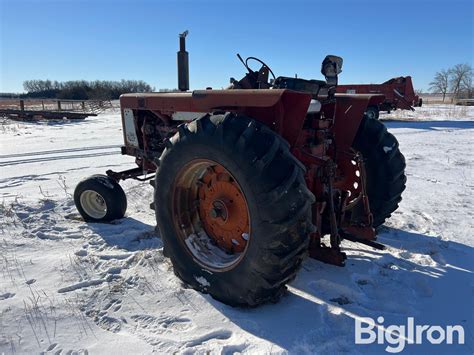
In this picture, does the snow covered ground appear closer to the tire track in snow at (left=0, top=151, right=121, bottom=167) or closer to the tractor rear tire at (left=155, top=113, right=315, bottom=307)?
the tractor rear tire at (left=155, top=113, right=315, bottom=307)

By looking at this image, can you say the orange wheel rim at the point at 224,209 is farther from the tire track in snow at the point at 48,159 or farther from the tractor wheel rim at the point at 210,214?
the tire track in snow at the point at 48,159

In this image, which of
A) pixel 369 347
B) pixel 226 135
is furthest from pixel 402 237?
pixel 226 135

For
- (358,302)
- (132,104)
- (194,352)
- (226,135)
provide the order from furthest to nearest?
1. (132,104)
2. (358,302)
3. (226,135)
4. (194,352)

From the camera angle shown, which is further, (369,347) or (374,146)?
(374,146)

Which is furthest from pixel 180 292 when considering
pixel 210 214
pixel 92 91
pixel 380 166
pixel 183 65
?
pixel 92 91

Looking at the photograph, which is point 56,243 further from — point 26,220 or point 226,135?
point 226,135

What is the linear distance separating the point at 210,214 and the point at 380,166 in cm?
194

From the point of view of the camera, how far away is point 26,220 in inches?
179

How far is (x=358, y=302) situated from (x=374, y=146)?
1.72m

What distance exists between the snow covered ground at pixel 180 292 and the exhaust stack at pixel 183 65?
67.9 inches

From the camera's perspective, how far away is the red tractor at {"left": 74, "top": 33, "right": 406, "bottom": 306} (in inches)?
95.7

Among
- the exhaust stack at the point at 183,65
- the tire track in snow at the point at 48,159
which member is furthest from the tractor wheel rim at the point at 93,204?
the tire track in snow at the point at 48,159

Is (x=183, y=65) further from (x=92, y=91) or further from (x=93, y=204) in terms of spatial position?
(x=92, y=91)

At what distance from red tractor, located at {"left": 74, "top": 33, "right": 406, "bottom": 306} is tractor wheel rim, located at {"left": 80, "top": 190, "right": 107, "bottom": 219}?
0.14 ft
